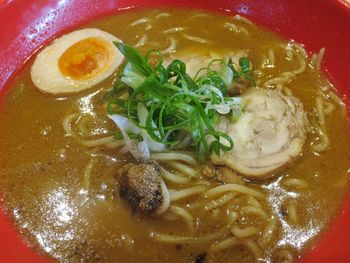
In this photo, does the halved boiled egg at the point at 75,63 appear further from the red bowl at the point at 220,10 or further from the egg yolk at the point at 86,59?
the red bowl at the point at 220,10

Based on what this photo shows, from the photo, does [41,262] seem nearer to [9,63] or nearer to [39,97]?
[39,97]

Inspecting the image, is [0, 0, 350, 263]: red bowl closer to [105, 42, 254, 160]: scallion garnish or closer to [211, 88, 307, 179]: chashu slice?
[211, 88, 307, 179]: chashu slice

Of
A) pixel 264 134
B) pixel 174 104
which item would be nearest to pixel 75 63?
pixel 174 104

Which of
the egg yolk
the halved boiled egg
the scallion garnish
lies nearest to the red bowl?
the halved boiled egg

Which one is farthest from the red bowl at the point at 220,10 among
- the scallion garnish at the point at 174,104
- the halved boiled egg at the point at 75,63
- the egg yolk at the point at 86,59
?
the scallion garnish at the point at 174,104

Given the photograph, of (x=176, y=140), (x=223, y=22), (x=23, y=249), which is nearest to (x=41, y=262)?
(x=23, y=249)

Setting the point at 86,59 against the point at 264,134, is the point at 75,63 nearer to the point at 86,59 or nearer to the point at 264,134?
the point at 86,59
